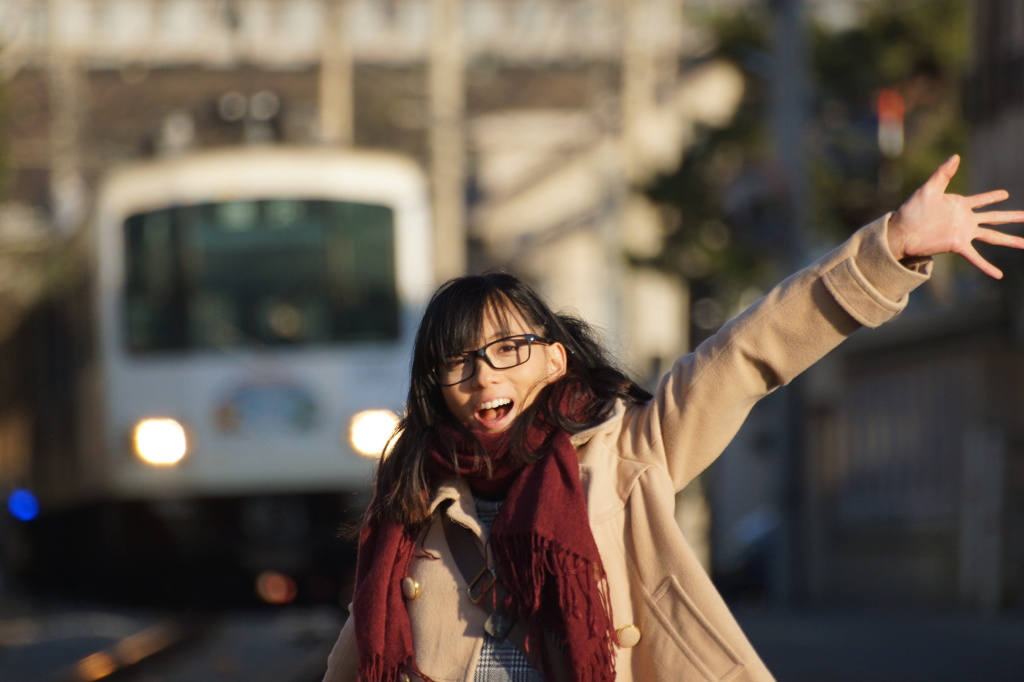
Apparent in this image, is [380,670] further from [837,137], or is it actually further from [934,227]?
[837,137]

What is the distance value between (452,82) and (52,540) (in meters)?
7.29

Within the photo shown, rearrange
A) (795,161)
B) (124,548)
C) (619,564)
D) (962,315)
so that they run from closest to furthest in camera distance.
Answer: (619,564) < (124,548) < (962,315) < (795,161)

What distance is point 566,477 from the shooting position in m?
2.57

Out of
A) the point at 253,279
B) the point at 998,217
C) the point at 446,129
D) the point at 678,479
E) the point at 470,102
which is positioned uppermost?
the point at 470,102

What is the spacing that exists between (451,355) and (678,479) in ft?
1.43

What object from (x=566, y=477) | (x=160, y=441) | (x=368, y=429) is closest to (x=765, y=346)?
(x=566, y=477)

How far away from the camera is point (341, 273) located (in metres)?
11.4

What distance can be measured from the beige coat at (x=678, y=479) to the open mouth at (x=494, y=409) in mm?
123

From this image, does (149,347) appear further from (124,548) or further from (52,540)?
(52,540)

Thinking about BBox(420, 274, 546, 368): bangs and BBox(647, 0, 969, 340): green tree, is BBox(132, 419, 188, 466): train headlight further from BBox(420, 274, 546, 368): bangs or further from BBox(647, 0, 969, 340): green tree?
BBox(420, 274, 546, 368): bangs

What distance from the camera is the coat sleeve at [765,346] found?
2508 mm

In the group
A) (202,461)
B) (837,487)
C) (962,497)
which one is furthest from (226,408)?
(837,487)

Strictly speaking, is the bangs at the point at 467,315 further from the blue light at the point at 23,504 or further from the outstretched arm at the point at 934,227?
the blue light at the point at 23,504

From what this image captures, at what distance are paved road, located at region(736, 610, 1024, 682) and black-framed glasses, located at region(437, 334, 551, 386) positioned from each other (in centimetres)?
499
